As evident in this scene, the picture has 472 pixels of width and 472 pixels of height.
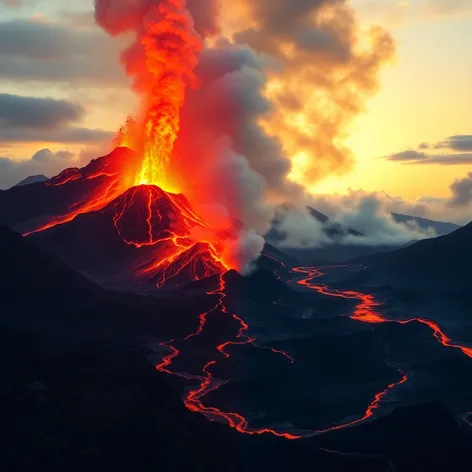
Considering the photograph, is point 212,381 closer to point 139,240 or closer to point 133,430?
point 133,430

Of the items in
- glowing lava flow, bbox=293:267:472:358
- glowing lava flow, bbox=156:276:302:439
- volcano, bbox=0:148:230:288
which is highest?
volcano, bbox=0:148:230:288

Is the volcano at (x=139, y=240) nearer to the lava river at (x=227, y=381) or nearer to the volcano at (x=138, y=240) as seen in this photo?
the volcano at (x=138, y=240)

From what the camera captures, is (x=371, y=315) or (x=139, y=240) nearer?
(x=371, y=315)

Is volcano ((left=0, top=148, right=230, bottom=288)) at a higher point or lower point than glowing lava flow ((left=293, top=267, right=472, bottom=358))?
higher

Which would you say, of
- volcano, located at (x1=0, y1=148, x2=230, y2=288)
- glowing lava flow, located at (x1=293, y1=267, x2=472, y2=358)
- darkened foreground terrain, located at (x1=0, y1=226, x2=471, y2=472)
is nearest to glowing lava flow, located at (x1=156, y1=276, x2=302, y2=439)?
darkened foreground terrain, located at (x1=0, y1=226, x2=471, y2=472)

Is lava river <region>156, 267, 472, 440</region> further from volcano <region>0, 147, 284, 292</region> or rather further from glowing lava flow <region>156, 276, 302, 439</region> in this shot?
volcano <region>0, 147, 284, 292</region>

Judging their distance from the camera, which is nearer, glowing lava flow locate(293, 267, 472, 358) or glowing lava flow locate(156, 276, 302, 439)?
glowing lava flow locate(156, 276, 302, 439)

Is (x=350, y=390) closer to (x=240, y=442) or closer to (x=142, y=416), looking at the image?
(x=240, y=442)

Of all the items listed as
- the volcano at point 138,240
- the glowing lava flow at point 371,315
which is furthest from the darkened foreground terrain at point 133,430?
the volcano at point 138,240

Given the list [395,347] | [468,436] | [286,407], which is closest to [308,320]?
[395,347]

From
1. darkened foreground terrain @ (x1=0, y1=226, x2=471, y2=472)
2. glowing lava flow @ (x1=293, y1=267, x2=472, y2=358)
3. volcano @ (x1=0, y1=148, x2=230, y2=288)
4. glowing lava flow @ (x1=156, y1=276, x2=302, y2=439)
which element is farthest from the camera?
volcano @ (x1=0, y1=148, x2=230, y2=288)

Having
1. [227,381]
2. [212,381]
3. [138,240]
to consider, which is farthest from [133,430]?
[138,240]

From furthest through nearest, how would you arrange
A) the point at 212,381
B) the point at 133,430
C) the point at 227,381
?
the point at 227,381
the point at 212,381
the point at 133,430
